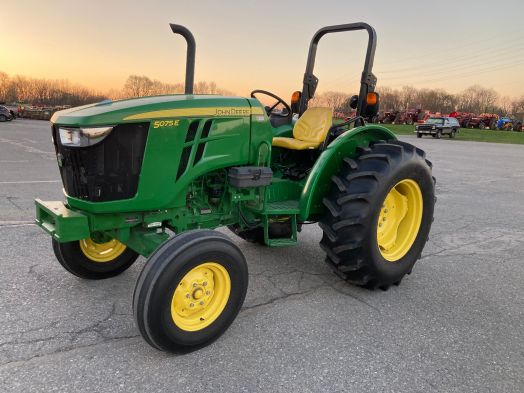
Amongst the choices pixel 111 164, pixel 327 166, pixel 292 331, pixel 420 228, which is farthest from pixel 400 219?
pixel 111 164

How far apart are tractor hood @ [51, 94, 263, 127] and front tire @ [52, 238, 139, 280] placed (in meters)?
1.05

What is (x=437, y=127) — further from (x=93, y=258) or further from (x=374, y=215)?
(x=93, y=258)

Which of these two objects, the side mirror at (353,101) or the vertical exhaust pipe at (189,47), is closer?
the vertical exhaust pipe at (189,47)

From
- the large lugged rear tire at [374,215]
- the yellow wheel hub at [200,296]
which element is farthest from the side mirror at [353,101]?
the yellow wheel hub at [200,296]

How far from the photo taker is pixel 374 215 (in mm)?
3307

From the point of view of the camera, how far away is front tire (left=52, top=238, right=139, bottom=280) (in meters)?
3.38

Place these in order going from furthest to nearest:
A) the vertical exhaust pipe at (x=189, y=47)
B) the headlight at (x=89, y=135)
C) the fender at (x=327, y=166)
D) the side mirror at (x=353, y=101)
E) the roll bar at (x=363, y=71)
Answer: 1. the side mirror at (x=353, y=101)
2. the roll bar at (x=363, y=71)
3. the fender at (x=327, y=166)
4. the vertical exhaust pipe at (x=189, y=47)
5. the headlight at (x=89, y=135)

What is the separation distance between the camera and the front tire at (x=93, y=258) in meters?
3.38

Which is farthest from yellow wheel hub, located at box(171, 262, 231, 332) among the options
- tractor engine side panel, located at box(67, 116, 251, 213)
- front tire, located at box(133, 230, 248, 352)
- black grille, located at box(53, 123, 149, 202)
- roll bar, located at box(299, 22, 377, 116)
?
roll bar, located at box(299, 22, 377, 116)

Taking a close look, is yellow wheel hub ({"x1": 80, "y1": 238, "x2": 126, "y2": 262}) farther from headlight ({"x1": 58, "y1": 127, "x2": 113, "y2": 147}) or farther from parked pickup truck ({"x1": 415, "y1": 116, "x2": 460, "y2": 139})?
parked pickup truck ({"x1": 415, "y1": 116, "x2": 460, "y2": 139})

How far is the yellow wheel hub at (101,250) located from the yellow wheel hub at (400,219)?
2.25 meters

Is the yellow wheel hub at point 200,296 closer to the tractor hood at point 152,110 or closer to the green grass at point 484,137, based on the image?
the tractor hood at point 152,110

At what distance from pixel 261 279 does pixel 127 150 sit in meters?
1.69

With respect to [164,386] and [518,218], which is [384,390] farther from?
[518,218]
